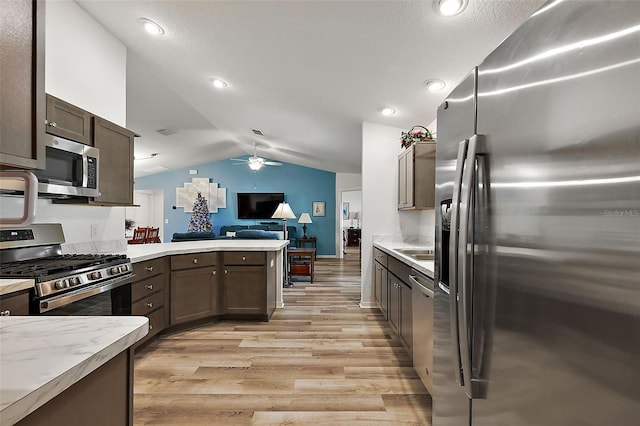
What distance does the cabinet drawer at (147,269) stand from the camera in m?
2.72

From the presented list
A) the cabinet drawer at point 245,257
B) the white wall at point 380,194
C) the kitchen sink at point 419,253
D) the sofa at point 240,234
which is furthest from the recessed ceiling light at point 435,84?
the sofa at point 240,234

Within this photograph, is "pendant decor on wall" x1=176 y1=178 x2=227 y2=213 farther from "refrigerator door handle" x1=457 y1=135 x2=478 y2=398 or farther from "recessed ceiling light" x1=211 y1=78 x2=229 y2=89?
"refrigerator door handle" x1=457 y1=135 x2=478 y2=398

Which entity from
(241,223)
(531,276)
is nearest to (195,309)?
(531,276)

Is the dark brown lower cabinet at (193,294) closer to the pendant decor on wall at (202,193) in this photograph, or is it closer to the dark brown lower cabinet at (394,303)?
the dark brown lower cabinet at (394,303)

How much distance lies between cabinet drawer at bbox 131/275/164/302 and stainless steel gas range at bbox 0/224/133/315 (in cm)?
17

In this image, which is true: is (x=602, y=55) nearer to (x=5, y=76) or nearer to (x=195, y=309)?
(x=5, y=76)

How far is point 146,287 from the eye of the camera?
286 centimetres

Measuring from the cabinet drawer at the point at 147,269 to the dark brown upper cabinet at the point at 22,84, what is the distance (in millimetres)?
2035

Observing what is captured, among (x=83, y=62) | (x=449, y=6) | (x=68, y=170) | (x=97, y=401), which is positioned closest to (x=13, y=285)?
(x=68, y=170)

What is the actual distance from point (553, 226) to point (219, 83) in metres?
4.07

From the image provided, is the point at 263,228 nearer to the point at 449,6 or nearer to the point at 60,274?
the point at 60,274

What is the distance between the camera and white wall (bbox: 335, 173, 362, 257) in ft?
31.9

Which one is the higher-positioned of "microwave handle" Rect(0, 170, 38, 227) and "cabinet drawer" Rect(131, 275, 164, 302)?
"microwave handle" Rect(0, 170, 38, 227)

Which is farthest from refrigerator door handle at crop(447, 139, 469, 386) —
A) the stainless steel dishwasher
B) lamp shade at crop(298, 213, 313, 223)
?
lamp shade at crop(298, 213, 313, 223)
